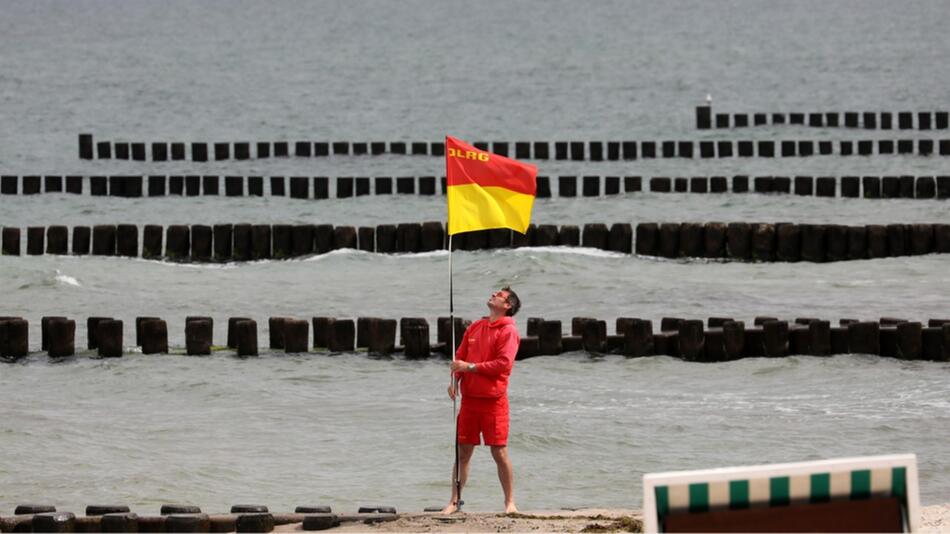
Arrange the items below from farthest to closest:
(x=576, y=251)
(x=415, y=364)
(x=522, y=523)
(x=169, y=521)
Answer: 1. (x=576, y=251)
2. (x=415, y=364)
3. (x=522, y=523)
4. (x=169, y=521)

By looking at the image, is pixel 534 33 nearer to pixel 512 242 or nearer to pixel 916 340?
pixel 512 242

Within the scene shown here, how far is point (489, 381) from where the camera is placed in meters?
12.4

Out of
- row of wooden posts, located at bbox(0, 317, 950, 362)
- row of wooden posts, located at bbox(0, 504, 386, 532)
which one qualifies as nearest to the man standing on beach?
row of wooden posts, located at bbox(0, 504, 386, 532)

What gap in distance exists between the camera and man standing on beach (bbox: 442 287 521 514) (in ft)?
40.4

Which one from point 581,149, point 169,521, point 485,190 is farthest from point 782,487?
point 581,149

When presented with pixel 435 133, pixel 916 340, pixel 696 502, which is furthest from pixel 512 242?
pixel 435 133

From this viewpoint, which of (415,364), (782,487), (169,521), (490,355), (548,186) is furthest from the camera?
(548,186)

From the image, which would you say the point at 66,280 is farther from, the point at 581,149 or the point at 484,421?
the point at 581,149

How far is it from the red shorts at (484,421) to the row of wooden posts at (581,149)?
3389 cm

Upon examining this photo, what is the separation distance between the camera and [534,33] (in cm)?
9956

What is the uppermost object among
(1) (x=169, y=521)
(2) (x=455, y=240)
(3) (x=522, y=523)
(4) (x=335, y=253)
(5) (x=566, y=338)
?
(2) (x=455, y=240)

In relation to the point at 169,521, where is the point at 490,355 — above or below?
above

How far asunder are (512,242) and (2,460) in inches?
591

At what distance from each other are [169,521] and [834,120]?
45950 mm
